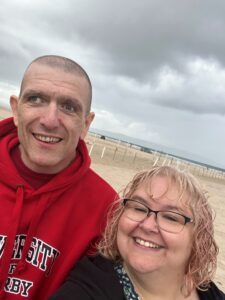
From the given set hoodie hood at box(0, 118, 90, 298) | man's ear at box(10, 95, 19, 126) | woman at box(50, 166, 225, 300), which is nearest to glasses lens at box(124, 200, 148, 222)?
woman at box(50, 166, 225, 300)

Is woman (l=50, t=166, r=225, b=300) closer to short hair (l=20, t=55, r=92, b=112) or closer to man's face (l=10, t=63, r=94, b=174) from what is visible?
man's face (l=10, t=63, r=94, b=174)

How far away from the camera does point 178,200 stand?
2.08m

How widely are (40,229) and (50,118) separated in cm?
69

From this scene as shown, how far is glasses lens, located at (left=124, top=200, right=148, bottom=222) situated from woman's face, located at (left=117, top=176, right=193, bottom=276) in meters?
0.02

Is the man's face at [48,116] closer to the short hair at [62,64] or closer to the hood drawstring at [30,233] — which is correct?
the short hair at [62,64]

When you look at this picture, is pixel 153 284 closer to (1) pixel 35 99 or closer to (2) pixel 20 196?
(2) pixel 20 196

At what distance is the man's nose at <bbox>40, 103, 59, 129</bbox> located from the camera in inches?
85.8

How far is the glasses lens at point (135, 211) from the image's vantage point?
6.82 ft

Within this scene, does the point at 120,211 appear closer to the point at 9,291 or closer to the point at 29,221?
the point at 29,221

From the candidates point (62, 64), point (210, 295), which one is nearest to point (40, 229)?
point (62, 64)

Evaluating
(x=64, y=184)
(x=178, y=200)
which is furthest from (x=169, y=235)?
(x=64, y=184)

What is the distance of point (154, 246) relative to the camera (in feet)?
6.56

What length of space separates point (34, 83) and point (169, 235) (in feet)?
4.10

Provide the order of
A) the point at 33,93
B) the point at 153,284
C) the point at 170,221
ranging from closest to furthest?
the point at 170,221 < the point at 153,284 < the point at 33,93
